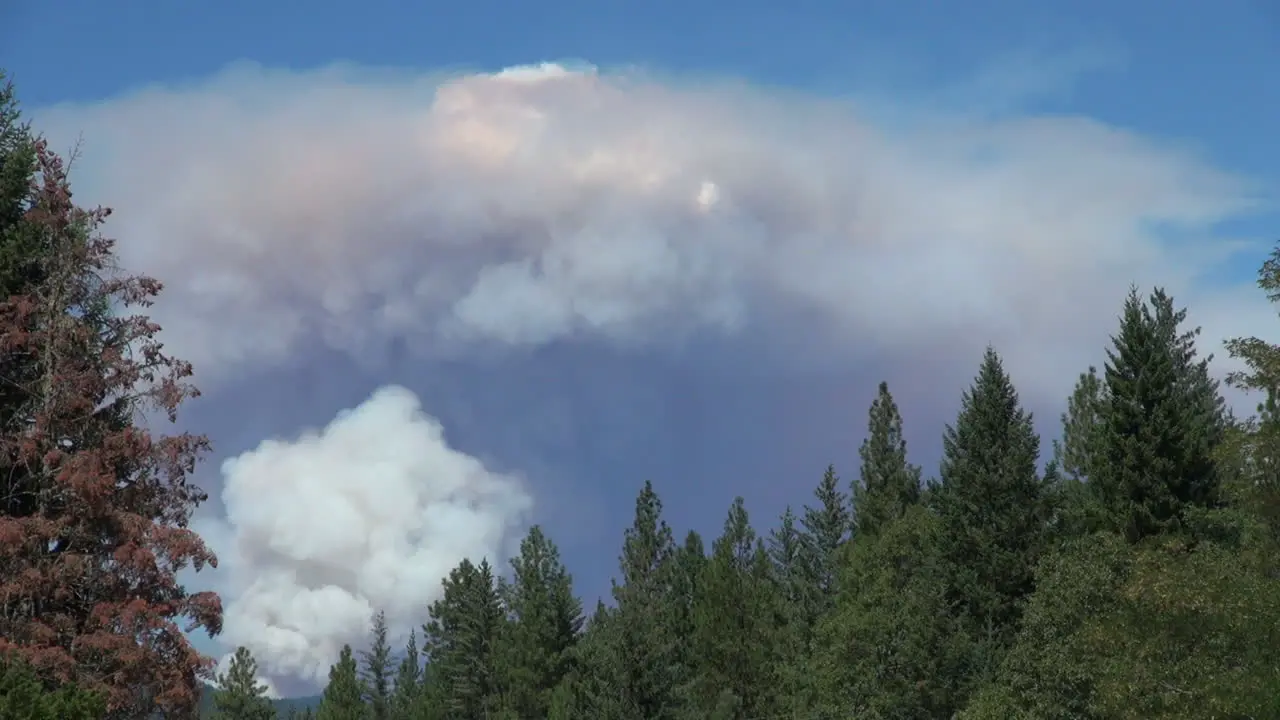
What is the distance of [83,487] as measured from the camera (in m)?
37.7

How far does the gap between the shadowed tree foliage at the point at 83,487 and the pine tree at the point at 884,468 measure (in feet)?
201

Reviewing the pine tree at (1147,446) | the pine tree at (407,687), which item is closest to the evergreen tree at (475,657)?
the pine tree at (407,687)

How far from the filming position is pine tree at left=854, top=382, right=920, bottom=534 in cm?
9506

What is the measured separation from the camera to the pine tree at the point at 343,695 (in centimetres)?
10612

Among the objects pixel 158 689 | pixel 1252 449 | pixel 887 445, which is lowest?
pixel 158 689

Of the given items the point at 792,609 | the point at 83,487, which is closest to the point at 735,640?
the point at 792,609

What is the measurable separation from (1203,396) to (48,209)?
59.5m

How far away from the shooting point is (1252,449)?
31.5 metres

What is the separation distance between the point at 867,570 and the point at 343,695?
186 ft

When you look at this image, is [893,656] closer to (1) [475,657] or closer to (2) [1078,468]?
(2) [1078,468]

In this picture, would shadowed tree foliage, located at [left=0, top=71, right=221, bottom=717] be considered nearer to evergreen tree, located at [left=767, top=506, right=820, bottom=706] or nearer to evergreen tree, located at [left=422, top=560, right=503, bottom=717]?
evergreen tree, located at [left=767, top=506, right=820, bottom=706]

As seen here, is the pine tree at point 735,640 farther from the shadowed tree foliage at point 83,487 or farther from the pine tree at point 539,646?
the shadowed tree foliage at point 83,487

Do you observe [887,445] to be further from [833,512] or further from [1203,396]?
[1203,396]

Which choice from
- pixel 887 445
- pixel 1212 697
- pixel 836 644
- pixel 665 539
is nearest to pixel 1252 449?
pixel 1212 697
